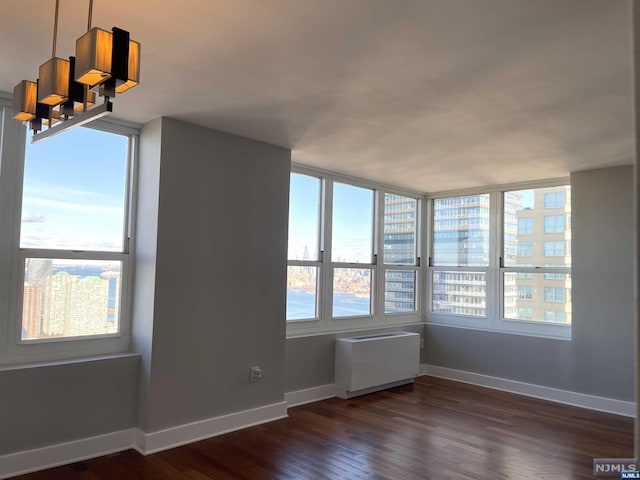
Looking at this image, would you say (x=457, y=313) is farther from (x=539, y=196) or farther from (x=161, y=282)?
(x=161, y=282)

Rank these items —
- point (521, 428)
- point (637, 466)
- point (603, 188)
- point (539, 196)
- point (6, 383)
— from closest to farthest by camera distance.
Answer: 1. point (637, 466)
2. point (6, 383)
3. point (521, 428)
4. point (603, 188)
5. point (539, 196)

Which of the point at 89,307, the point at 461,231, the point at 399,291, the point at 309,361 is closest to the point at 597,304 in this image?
the point at 461,231

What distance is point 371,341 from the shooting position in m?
5.19

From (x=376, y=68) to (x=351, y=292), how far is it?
11.2 feet

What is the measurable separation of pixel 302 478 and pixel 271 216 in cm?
218

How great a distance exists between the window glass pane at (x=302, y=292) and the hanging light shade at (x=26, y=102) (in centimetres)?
319

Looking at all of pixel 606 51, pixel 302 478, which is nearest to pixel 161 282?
pixel 302 478

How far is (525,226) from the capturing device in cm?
572

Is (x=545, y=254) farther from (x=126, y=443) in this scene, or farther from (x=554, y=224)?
(x=126, y=443)

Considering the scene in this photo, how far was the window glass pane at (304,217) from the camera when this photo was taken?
16.3ft

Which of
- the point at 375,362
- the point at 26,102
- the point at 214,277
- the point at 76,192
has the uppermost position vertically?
the point at 26,102

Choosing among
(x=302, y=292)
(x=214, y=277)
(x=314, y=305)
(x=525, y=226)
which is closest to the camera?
(x=214, y=277)

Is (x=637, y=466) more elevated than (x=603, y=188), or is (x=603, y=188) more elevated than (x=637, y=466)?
(x=603, y=188)

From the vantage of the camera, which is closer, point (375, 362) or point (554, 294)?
point (375, 362)
